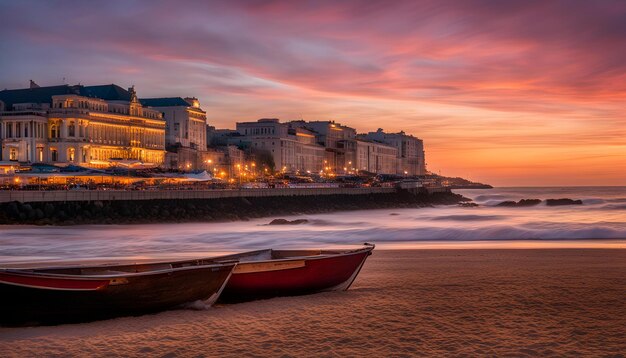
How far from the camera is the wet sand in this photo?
1399 cm

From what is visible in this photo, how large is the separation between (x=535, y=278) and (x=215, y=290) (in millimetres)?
11008

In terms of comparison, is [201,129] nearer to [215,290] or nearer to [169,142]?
[169,142]

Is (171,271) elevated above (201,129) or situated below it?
below

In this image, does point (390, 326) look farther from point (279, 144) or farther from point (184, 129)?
point (279, 144)

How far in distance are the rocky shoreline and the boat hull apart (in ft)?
113

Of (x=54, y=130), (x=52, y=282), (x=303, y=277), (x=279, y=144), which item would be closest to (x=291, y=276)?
(x=303, y=277)

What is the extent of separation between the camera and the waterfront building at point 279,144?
153712 mm

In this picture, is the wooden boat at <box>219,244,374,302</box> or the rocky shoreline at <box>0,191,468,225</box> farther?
the rocky shoreline at <box>0,191,468,225</box>

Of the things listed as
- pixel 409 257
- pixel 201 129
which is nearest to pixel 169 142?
pixel 201 129

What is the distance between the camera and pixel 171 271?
1627cm

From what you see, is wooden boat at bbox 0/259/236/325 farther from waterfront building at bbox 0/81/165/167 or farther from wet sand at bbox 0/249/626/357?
waterfront building at bbox 0/81/165/167

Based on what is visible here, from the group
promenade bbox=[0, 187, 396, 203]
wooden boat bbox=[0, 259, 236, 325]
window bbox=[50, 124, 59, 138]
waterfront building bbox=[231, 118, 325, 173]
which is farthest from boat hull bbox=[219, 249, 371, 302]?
waterfront building bbox=[231, 118, 325, 173]

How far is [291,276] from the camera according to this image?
61.1 feet

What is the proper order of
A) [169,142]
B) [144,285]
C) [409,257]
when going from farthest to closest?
[169,142]
[409,257]
[144,285]
